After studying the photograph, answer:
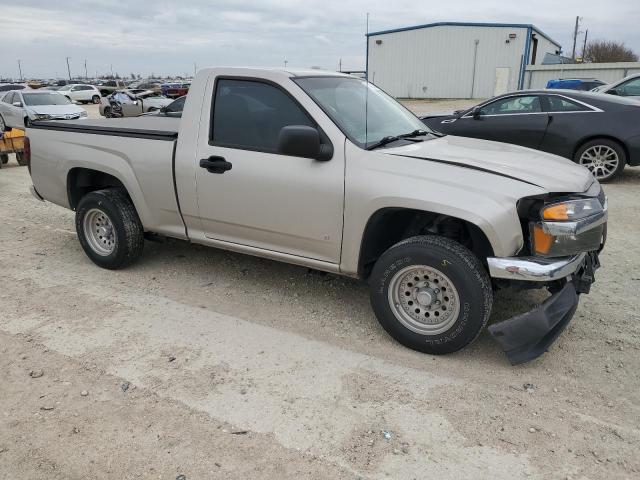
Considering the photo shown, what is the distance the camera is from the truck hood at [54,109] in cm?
1808

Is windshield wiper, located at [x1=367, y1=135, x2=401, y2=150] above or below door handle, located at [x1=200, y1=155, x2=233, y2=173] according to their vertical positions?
above

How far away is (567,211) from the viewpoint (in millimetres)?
3182

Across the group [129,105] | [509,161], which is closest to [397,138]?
[509,161]

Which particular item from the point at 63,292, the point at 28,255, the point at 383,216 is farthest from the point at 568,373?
the point at 28,255

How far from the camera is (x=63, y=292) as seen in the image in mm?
4637

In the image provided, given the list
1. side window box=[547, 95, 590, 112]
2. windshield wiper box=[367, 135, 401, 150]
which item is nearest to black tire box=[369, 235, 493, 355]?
windshield wiper box=[367, 135, 401, 150]

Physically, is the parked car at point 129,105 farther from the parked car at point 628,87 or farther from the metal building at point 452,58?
the metal building at point 452,58

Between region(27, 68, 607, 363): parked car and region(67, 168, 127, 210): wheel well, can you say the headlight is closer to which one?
region(27, 68, 607, 363): parked car

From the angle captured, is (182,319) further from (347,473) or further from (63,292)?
(347,473)

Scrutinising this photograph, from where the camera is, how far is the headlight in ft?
10.4

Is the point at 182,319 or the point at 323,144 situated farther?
the point at 182,319

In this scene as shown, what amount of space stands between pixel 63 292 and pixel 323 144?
9.04 feet

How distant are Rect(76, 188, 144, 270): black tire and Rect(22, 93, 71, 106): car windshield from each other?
16.3 meters

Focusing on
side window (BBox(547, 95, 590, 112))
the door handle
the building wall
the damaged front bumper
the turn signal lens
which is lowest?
the damaged front bumper
